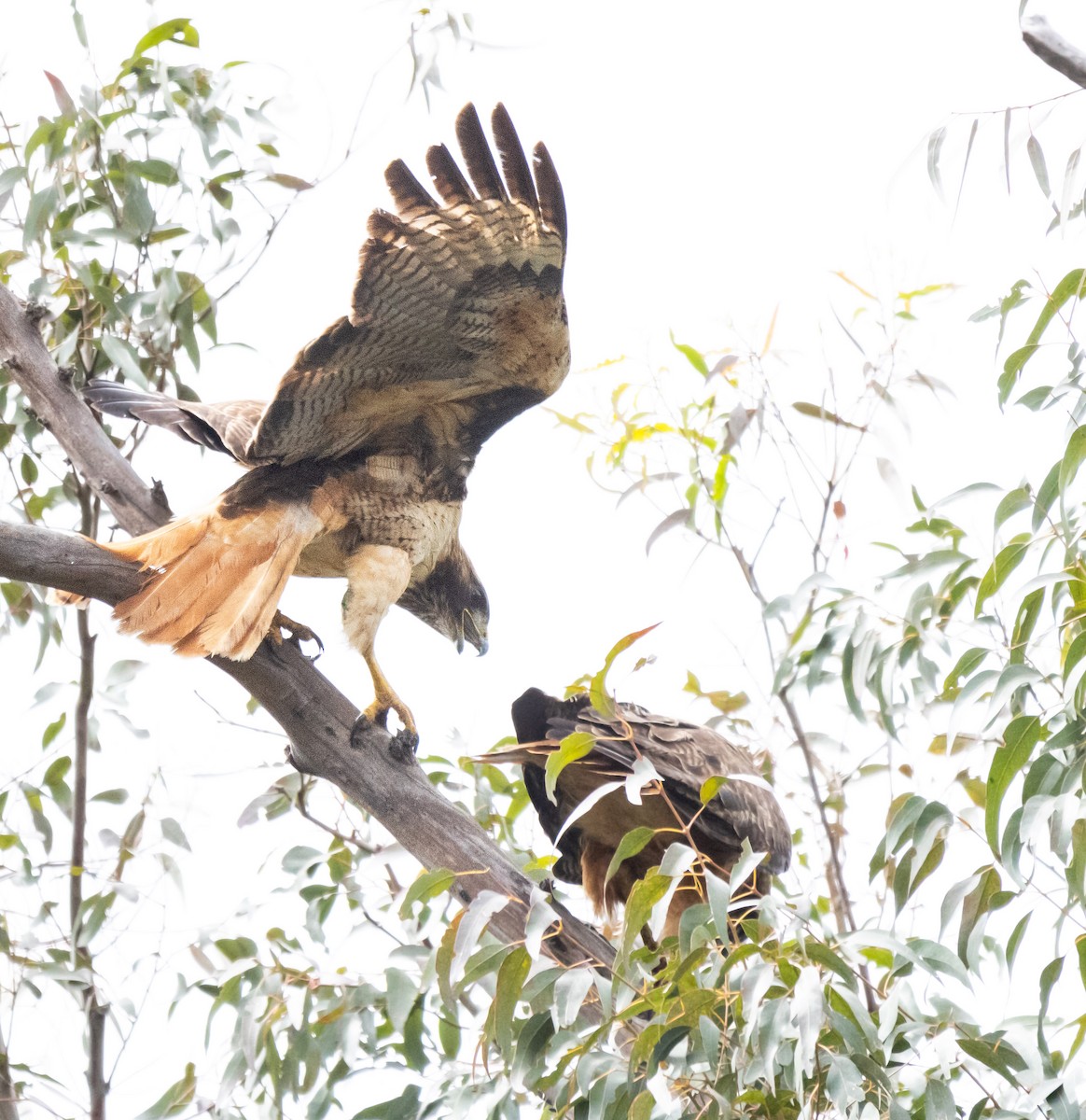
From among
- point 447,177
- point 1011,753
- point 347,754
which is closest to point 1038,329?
point 1011,753

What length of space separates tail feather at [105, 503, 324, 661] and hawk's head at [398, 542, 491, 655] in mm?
931

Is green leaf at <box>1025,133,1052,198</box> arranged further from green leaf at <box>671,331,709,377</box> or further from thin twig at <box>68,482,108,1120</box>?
thin twig at <box>68,482,108,1120</box>

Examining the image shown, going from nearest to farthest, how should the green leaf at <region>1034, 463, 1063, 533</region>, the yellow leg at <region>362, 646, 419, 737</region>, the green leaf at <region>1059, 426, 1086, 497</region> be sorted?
the green leaf at <region>1059, 426, 1086, 497</region> → the green leaf at <region>1034, 463, 1063, 533</region> → the yellow leg at <region>362, 646, 419, 737</region>

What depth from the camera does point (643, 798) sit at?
2.74 metres

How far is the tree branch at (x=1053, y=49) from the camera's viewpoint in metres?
1.99

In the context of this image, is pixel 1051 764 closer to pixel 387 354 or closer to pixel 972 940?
pixel 972 940

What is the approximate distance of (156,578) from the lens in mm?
2650

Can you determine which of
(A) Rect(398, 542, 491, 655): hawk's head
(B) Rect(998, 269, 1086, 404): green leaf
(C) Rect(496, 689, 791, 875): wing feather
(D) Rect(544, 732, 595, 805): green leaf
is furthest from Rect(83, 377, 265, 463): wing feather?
(B) Rect(998, 269, 1086, 404): green leaf

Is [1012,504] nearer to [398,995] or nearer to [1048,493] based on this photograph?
[1048,493]

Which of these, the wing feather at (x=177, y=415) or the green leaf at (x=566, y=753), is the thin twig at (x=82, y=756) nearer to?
the wing feather at (x=177, y=415)

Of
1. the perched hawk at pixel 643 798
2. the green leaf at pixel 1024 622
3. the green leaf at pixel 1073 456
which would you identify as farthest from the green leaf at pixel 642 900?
the green leaf at pixel 1073 456

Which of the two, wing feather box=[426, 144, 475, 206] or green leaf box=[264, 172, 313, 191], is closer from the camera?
wing feather box=[426, 144, 475, 206]

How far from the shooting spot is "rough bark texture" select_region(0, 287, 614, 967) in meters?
2.29

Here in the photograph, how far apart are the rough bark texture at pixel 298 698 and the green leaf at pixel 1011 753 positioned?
69 cm
